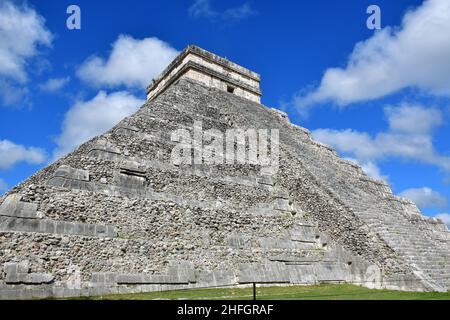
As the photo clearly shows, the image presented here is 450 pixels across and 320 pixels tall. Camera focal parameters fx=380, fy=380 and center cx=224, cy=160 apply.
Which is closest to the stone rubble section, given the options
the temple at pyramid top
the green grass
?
the green grass

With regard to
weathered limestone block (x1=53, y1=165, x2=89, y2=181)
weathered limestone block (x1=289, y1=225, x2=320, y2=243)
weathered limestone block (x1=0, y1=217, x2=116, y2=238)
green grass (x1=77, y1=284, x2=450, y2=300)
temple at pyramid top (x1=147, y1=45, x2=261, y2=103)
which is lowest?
green grass (x1=77, y1=284, x2=450, y2=300)

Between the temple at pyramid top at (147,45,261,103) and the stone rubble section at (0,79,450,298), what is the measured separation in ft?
13.5

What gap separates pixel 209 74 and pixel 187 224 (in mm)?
11561

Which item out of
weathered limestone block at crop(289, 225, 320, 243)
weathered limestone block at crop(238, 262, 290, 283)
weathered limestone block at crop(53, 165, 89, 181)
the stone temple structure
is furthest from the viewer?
weathered limestone block at crop(289, 225, 320, 243)

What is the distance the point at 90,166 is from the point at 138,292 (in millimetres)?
3502

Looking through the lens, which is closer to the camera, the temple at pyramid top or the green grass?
the green grass

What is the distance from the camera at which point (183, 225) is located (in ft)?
34.6

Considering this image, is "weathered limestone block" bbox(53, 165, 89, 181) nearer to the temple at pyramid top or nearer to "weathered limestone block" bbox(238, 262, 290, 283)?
"weathered limestone block" bbox(238, 262, 290, 283)

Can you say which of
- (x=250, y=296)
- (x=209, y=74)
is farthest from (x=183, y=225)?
(x=209, y=74)

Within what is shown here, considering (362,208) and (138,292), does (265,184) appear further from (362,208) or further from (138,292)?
(138,292)

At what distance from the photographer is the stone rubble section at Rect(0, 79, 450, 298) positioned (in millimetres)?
8352

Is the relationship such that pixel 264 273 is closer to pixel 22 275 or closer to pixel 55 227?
pixel 55 227

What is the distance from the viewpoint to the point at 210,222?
11102 mm

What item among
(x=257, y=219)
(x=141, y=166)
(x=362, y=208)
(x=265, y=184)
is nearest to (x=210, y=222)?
(x=257, y=219)
